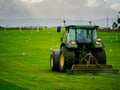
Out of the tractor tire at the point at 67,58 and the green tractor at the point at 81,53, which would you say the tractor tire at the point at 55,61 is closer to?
the green tractor at the point at 81,53

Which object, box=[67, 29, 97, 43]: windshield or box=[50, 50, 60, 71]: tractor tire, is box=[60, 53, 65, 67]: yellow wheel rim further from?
box=[67, 29, 97, 43]: windshield

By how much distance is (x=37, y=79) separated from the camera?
2111cm

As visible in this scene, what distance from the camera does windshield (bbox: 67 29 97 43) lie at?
26625mm

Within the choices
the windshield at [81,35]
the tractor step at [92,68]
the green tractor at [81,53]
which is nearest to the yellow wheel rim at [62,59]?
the green tractor at [81,53]

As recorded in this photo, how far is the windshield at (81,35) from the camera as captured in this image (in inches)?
1048

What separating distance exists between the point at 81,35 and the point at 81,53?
128cm

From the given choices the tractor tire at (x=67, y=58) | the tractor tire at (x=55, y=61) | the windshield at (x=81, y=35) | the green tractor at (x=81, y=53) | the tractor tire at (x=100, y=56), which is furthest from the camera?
the tractor tire at (x=55, y=61)

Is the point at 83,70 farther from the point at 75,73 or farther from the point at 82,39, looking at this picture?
the point at 82,39

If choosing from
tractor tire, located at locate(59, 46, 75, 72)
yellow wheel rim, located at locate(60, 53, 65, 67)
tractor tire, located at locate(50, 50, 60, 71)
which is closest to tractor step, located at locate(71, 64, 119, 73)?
tractor tire, located at locate(59, 46, 75, 72)

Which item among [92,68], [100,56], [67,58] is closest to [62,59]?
[67,58]

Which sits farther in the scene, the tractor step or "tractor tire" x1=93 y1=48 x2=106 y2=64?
"tractor tire" x1=93 y1=48 x2=106 y2=64

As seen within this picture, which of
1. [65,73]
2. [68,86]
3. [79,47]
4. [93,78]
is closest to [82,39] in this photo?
[79,47]

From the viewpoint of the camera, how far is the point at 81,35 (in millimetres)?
26781

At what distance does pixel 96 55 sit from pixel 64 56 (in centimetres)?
193
